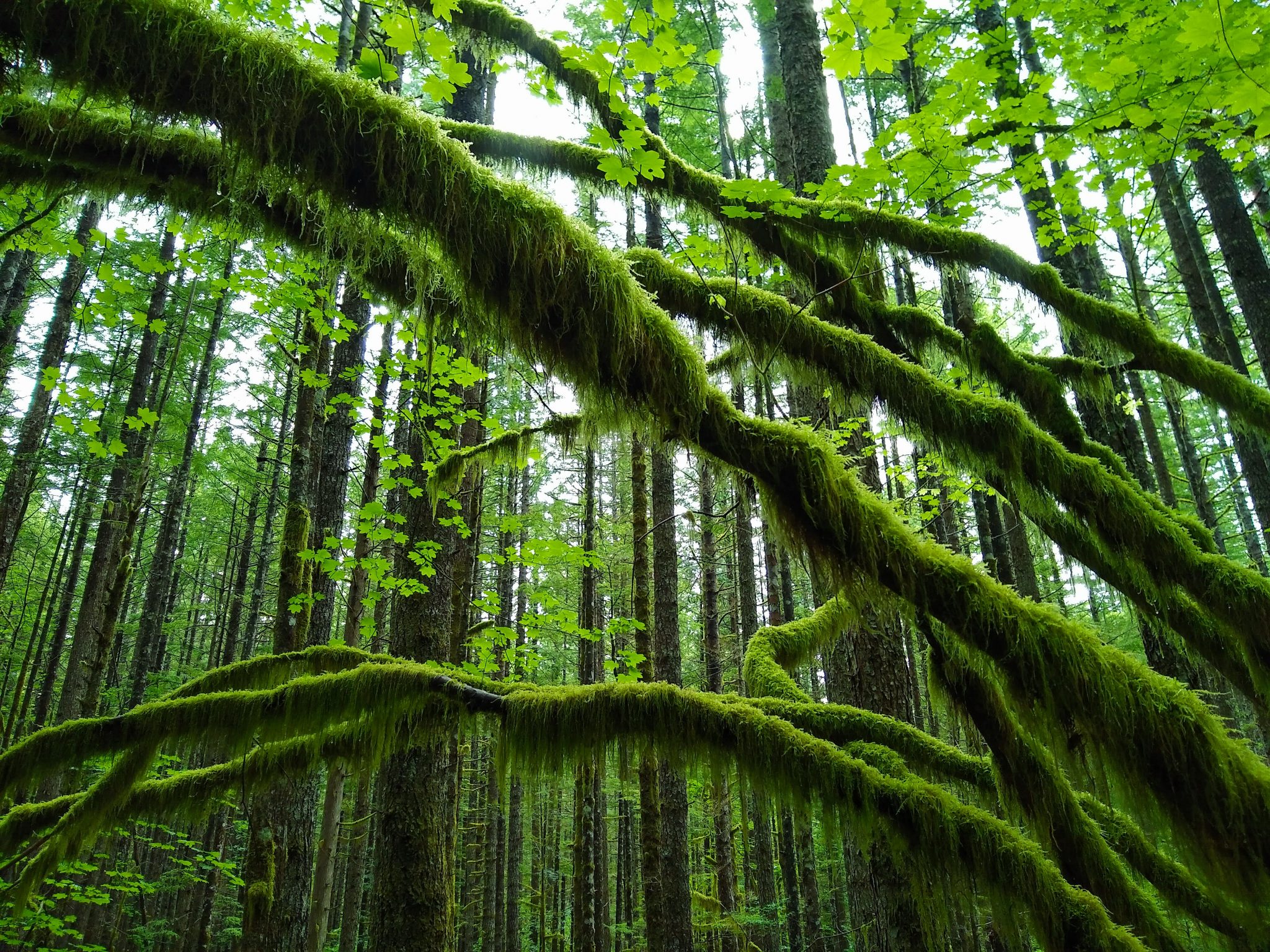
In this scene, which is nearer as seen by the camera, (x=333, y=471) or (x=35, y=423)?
(x=333, y=471)

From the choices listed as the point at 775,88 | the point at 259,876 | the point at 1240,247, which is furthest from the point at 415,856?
the point at 1240,247

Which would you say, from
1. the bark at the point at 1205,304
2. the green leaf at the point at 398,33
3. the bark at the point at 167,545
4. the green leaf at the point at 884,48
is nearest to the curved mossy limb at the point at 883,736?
the green leaf at the point at 884,48

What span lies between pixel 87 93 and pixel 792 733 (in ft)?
10.8

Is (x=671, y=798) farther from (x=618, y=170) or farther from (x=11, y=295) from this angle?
(x=11, y=295)

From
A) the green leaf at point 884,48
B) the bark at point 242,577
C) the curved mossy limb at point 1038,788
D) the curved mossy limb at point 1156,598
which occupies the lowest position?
the curved mossy limb at point 1038,788

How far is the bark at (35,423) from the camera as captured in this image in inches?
395

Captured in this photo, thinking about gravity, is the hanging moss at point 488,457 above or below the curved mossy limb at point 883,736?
above

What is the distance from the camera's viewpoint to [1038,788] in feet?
7.83

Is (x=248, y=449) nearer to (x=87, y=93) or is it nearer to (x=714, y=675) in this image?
(x=714, y=675)

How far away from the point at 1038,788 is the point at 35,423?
1449 cm

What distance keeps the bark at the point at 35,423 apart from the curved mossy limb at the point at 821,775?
10919 mm

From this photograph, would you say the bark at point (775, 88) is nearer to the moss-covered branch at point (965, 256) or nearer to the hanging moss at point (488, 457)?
the moss-covered branch at point (965, 256)

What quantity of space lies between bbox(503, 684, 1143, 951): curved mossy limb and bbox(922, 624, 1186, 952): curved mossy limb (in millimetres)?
274

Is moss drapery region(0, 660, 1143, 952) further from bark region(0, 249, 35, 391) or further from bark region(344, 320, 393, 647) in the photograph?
bark region(0, 249, 35, 391)
